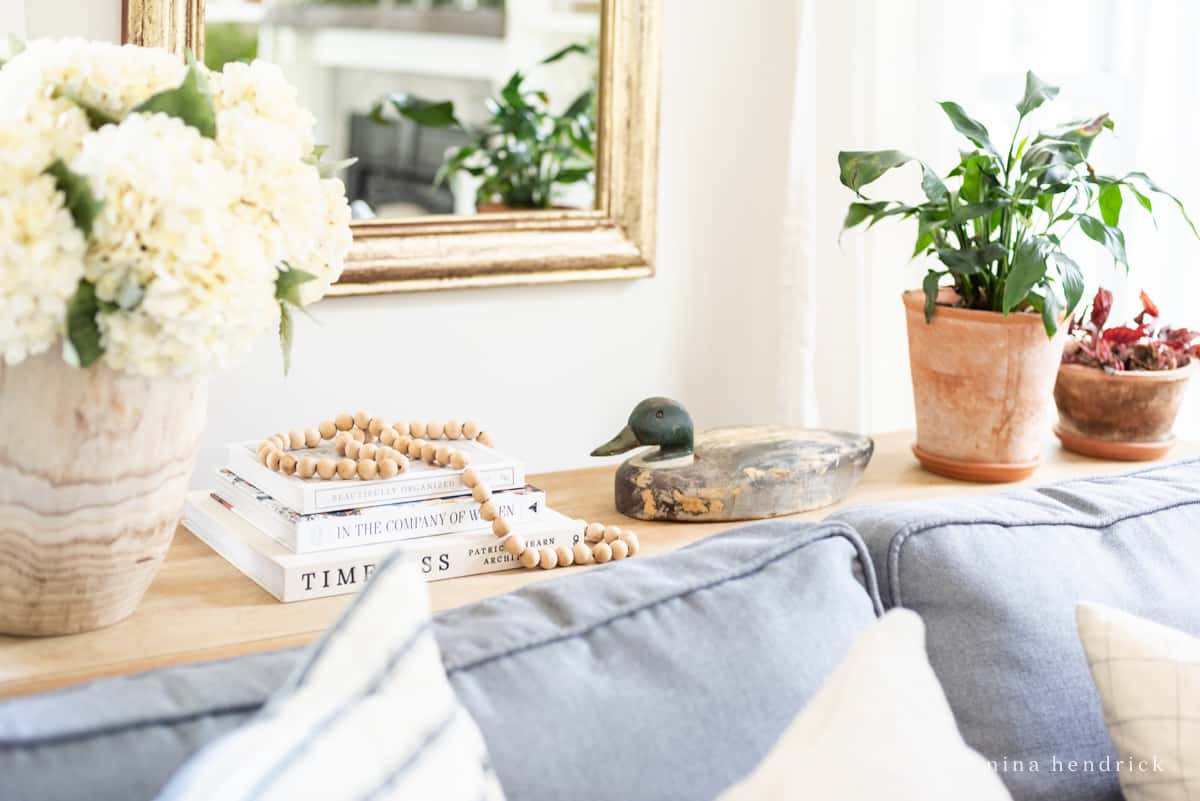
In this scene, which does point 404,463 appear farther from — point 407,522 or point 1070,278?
point 1070,278

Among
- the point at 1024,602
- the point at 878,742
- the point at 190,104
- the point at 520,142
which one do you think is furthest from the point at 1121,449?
the point at 190,104

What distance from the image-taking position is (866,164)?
169 centimetres

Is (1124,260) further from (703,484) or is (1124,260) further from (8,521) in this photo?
(8,521)

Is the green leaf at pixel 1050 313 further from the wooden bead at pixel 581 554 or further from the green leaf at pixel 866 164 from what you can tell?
the wooden bead at pixel 581 554

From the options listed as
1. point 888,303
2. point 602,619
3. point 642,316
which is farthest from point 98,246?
point 888,303

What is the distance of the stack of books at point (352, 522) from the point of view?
1338 mm

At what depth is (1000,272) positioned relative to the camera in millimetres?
1726

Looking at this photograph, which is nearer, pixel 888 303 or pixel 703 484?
pixel 703 484

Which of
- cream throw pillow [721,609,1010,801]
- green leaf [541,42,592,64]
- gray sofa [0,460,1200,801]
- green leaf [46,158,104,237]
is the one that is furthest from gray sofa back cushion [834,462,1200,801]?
green leaf [541,42,592,64]

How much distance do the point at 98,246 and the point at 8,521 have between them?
0.80ft

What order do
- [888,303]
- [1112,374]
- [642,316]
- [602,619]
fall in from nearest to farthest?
[602,619], [1112,374], [642,316], [888,303]

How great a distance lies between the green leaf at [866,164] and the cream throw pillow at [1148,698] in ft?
2.32

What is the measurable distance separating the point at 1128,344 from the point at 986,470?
29cm

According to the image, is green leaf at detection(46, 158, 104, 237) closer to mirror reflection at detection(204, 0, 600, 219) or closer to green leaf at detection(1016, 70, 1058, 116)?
mirror reflection at detection(204, 0, 600, 219)
